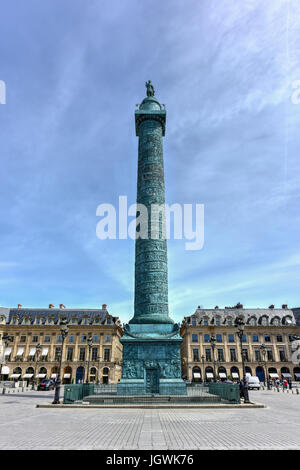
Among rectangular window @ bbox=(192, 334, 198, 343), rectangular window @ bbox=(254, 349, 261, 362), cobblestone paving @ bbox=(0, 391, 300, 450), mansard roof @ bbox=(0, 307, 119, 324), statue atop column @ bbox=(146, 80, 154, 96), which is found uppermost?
statue atop column @ bbox=(146, 80, 154, 96)

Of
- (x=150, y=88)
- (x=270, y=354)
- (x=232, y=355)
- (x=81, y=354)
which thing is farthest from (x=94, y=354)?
(x=150, y=88)

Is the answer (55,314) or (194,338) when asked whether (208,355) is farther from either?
(55,314)

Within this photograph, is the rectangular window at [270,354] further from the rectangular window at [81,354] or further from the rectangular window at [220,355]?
the rectangular window at [81,354]

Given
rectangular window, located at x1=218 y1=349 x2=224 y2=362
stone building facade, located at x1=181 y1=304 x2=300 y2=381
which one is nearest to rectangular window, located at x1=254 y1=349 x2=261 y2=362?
stone building facade, located at x1=181 y1=304 x2=300 y2=381

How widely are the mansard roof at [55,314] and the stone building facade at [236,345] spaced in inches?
561

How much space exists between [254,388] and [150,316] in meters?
23.0

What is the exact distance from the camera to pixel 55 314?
2151 inches

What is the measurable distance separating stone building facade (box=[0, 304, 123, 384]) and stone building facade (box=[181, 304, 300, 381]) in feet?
41.8

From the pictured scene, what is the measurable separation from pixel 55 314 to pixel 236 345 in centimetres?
3013

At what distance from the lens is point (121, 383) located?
742 inches

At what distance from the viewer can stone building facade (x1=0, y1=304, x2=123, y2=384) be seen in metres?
48.6

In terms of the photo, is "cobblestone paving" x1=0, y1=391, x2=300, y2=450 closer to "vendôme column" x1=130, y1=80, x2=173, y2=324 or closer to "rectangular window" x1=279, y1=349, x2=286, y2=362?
"vendôme column" x1=130, y1=80, x2=173, y2=324

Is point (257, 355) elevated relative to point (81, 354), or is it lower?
lower
